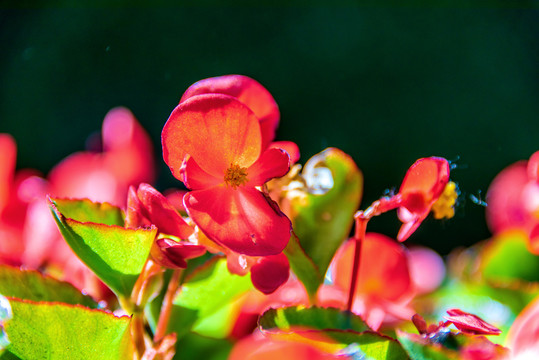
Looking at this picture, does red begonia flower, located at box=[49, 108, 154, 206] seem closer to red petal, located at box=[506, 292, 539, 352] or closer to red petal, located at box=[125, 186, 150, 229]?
red petal, located at box=[125, 186, 150, 229]

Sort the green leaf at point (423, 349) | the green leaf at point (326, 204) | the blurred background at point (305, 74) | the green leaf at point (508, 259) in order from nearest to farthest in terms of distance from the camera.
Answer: the green leaf at point (423, 349) < the green leaf at point (326, 204) < the green leaf at point (508, 259) < the blurred background at point (305, 74)

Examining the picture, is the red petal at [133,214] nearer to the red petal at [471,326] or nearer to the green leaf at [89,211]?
the green leaf at [89,211]

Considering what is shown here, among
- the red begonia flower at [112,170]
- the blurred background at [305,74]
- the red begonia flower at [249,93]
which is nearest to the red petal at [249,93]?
the red begonia flower at [249,93]

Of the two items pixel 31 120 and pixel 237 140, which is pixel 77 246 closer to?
pixel 237 140

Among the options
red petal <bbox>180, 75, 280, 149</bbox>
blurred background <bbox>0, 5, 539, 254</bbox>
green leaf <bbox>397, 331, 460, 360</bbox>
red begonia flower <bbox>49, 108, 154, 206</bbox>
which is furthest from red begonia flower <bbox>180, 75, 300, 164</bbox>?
blurred background <bbox>0, 5, 539, 254</bbox>

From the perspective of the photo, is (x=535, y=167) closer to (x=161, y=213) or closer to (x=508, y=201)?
(x=508, y=201)

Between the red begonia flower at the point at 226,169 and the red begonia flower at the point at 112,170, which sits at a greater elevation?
the red begonia flower at the point at 226,169

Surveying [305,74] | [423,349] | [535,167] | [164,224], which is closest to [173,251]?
[164,224]
